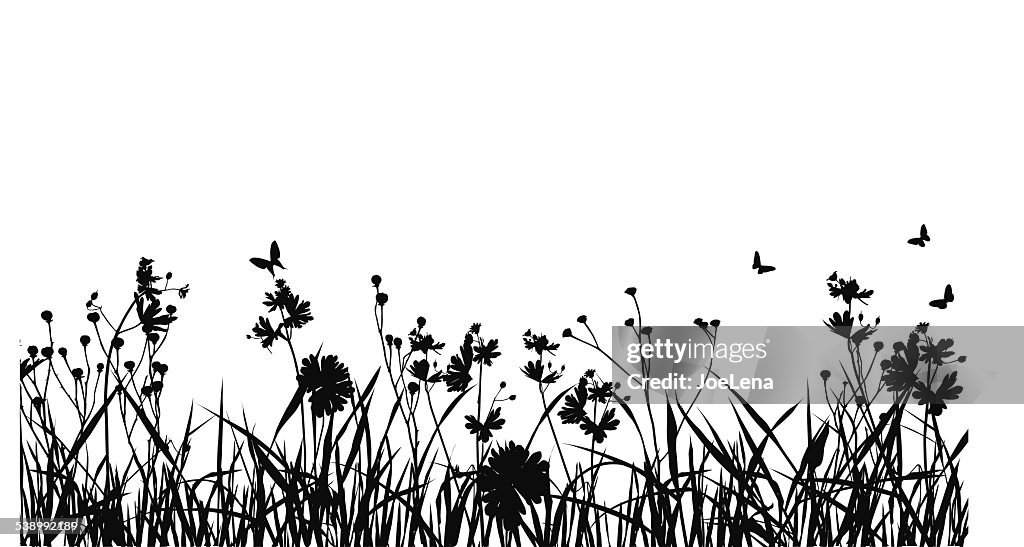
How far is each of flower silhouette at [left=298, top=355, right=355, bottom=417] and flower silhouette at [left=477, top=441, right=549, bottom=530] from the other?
1.91ft

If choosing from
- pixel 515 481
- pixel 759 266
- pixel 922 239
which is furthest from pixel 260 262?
pixel 922 239

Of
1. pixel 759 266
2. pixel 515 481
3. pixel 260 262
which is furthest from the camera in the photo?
pixel 759 266

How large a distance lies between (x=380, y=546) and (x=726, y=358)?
1432mm

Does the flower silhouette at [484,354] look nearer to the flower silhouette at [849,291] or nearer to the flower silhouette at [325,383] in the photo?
the flower silhouette at [325,383]

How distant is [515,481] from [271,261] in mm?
1189

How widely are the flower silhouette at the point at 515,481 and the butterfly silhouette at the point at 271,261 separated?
1055 mm

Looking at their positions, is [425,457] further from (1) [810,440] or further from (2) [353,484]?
(1) [810,440]

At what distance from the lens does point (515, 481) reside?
2.92 meters

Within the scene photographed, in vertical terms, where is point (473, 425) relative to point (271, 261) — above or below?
below

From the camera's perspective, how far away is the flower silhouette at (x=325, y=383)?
9.70 feet

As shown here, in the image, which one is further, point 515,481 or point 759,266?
point 759,266

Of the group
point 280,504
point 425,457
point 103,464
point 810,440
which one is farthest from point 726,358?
point 103,464

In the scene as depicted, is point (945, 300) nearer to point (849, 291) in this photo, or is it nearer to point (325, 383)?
point (849, 291)

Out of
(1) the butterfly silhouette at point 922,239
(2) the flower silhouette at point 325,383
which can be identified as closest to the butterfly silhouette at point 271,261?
(2) the flower silhouette at point 325,383
